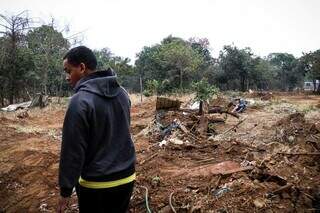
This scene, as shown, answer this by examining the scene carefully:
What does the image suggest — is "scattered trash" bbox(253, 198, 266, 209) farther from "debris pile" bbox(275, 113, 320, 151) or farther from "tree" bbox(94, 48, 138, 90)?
"tree" bbox(94, 48, 138, 90)

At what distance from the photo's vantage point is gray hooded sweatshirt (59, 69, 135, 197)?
2139 millimetres

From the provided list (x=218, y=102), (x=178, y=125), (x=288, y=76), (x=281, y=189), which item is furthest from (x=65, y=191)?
(x=288, y=76)

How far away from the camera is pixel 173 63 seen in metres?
29.7

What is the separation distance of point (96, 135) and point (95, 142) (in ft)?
0.15

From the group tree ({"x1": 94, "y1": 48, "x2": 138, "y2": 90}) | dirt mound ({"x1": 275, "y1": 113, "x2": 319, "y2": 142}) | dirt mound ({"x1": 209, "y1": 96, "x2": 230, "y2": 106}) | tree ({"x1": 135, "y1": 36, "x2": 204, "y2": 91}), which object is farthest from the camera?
tree ({"x1": 94, "y1": 48, "x2": 138, "y2": 90})

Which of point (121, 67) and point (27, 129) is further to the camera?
point (121, 67)

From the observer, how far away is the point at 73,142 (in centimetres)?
214

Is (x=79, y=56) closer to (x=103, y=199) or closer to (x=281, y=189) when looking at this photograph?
(x=103, y=199)

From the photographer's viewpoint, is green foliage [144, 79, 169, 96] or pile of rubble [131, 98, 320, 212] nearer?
pile of rubble [131, 98, 320, 212]

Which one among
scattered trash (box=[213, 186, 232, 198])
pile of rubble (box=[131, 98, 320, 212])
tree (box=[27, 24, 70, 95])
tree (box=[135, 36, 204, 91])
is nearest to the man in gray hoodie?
pile of rubble (box=[131, 98, 320, 212])

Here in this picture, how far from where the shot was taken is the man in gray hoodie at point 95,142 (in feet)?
7.04

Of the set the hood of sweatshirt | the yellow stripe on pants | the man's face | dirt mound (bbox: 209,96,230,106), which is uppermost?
the man's face

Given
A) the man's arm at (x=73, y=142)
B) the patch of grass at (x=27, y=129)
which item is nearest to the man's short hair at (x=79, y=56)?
the man's arm at (x=73, y=142)

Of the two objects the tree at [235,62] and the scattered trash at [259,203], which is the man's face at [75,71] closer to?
the scattered trash at [259,203]
